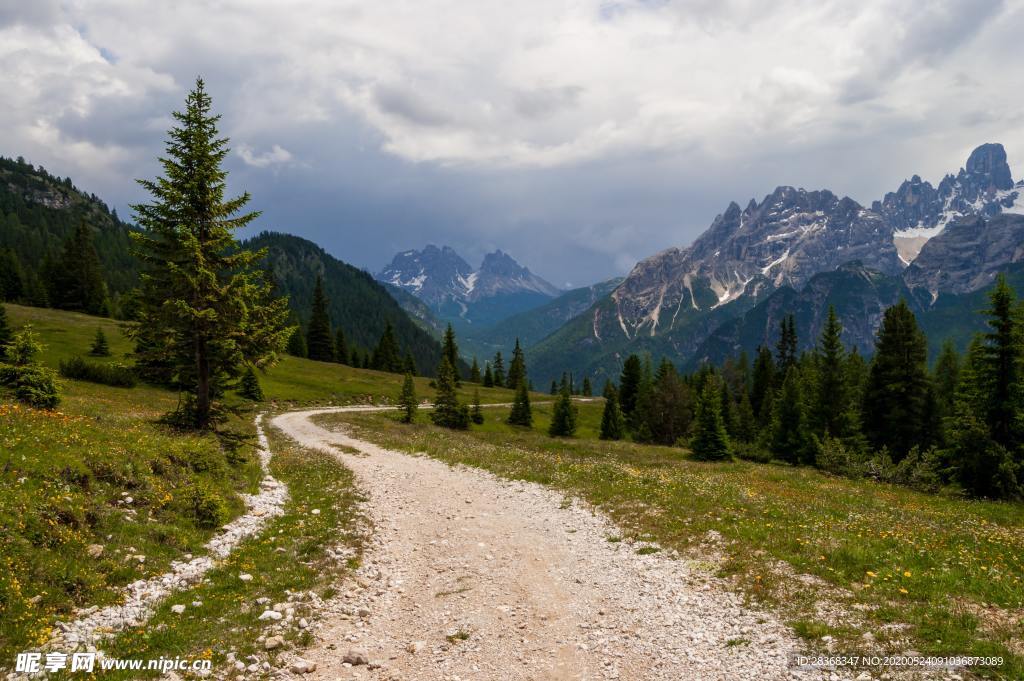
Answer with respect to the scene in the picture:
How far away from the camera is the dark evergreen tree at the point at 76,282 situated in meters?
96.2

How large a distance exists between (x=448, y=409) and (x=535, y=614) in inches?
2133

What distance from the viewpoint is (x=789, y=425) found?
56.9 meters

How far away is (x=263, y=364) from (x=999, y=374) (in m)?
44.0

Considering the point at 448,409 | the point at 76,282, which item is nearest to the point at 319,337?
the point at 76,282

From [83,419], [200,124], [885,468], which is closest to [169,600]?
[83,419]

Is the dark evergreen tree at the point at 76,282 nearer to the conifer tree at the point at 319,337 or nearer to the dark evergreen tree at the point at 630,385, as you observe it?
the conifer tree at the point at 319,337

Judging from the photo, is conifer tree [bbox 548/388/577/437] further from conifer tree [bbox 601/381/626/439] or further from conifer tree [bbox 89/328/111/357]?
conifer tree [bbox 89/328/111/357]

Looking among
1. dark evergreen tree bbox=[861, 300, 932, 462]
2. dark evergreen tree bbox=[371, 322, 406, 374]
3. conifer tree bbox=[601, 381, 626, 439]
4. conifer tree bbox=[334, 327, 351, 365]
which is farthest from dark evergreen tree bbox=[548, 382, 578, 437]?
conifer tree bbox=[334, 327, 351, 365]

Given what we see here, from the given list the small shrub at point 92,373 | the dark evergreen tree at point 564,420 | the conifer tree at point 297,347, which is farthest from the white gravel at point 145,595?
the conifer tree at point 297,347

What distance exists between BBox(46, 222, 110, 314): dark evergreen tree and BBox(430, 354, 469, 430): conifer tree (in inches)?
3132

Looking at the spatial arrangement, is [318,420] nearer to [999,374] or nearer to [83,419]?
[83,419]

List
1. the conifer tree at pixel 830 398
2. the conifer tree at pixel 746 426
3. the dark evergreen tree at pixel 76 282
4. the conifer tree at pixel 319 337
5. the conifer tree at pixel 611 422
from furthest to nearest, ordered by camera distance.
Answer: the conifer tree at pixel 319 337, the dark evergreen tree at pixel 76 282, the conifer tree at pixel 611 422, the conifer tree at pixel 746 426, the conifer tree at pixel 830 398

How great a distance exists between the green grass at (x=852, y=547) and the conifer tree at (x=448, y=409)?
3580 centimetres

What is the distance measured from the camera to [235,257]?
77.5 feet
